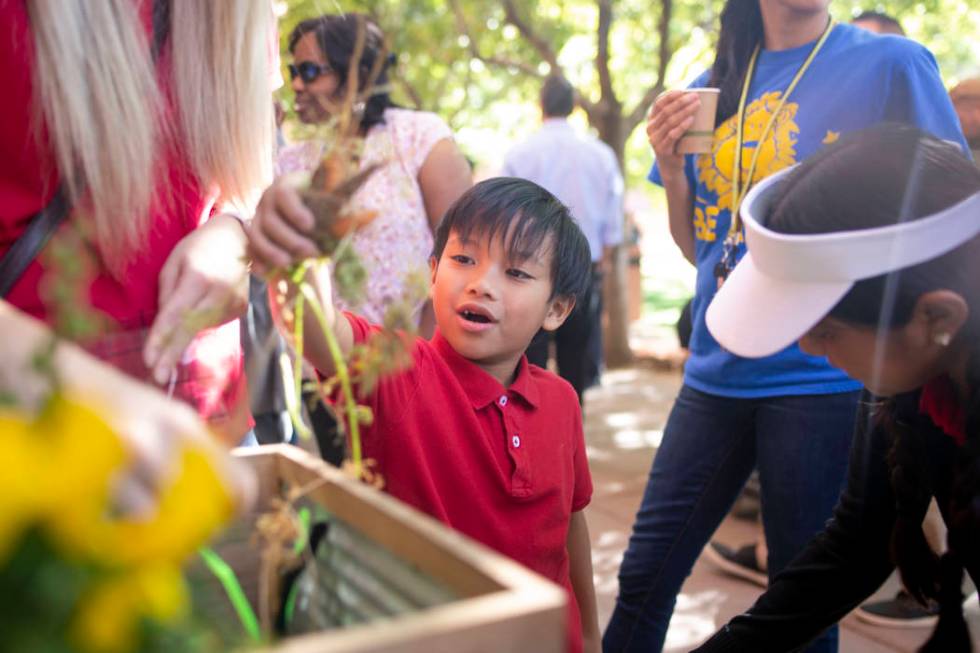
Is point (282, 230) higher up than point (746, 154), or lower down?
higher up

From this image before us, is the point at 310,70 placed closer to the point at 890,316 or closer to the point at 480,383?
the point at 480,383

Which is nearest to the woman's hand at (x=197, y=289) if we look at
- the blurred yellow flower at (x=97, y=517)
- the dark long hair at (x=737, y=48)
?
the blurred yellow flower at (x=97, y=517)

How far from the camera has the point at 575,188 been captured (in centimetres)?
604

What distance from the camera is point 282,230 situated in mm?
1106

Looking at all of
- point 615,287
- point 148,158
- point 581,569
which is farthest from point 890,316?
point 615,287

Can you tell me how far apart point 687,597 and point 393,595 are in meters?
3.31

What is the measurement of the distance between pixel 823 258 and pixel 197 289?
92 centimetres

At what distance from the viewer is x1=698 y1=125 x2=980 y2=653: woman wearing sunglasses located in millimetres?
1569

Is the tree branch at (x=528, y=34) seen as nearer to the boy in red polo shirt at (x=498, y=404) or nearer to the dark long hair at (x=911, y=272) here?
the boy in red polo shirt at (x=498, y=404)

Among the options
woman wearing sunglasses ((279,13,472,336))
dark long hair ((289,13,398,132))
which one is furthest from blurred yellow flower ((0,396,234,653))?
dark long hair ((289,13,398,132))

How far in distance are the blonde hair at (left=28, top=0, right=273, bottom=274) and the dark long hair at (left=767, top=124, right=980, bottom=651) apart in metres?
0.90

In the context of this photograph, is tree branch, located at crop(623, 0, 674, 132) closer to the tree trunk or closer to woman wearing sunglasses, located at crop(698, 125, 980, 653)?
the tree trunk

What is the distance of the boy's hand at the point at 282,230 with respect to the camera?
109cm

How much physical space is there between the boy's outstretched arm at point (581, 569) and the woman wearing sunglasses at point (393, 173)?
123 cm
